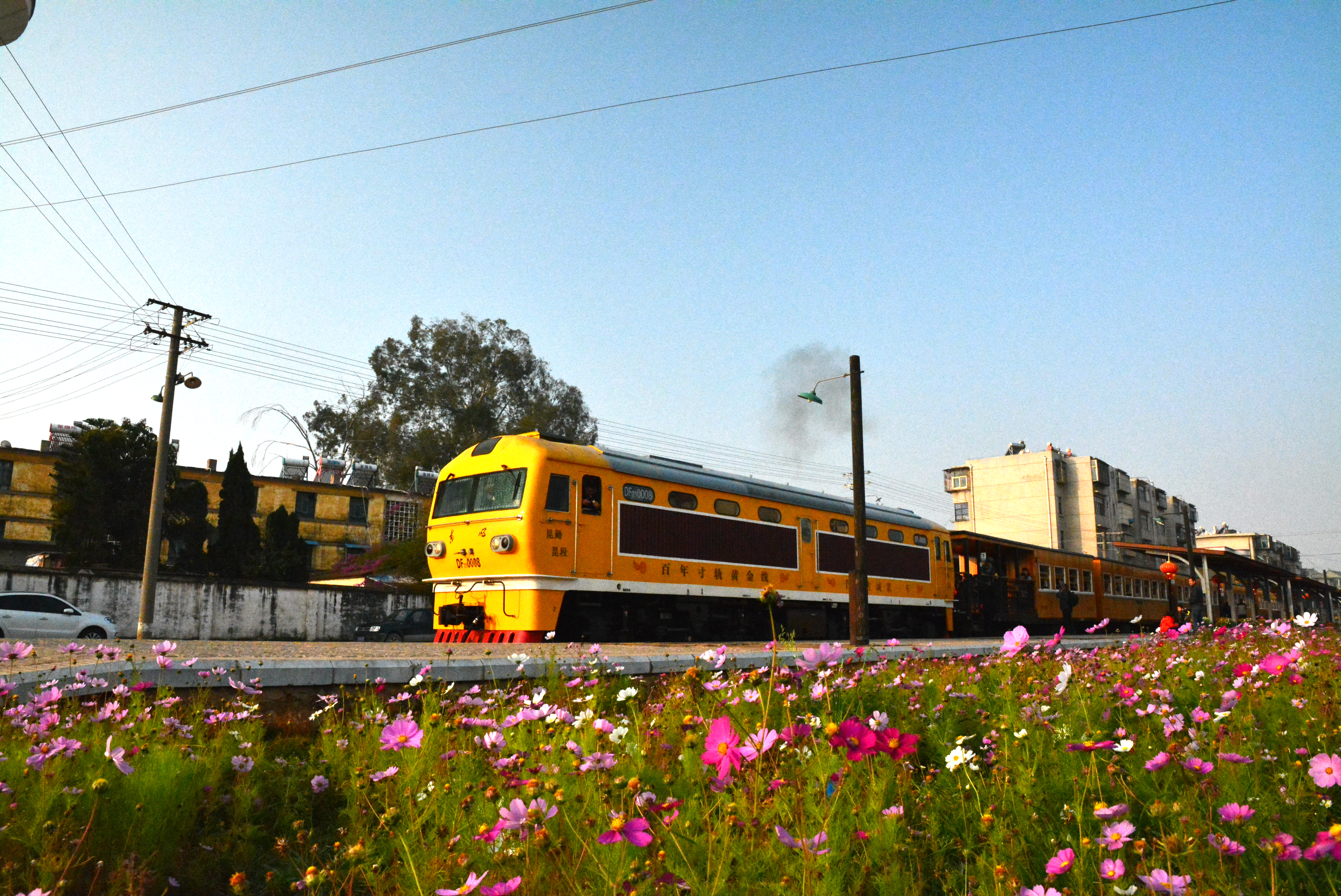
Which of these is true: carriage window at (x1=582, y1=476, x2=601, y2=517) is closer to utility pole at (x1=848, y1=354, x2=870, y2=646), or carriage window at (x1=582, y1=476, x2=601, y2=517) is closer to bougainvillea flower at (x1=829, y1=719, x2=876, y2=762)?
utility pole at (x1=848, y1=354, x2=870, y2=646)

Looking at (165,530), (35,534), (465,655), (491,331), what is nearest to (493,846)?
(465,655)

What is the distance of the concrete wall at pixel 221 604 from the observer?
23.7 meters

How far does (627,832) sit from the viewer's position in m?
2.21

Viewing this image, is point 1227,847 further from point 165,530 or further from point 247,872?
point 165,530

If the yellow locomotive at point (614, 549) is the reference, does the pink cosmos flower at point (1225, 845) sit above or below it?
below

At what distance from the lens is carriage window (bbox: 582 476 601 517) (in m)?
13.9

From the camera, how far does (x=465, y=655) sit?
8.52 meters

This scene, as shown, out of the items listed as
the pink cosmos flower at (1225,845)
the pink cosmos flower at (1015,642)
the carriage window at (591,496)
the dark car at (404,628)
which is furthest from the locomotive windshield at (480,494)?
the dark car at (404,628)

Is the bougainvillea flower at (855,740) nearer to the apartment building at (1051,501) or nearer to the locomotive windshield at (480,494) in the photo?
the locomotive windshield at (480,494)

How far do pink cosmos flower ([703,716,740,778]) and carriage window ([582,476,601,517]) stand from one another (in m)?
11.5

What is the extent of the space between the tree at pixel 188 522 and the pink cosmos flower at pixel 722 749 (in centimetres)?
3682

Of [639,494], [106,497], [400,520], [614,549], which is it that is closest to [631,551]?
[614,549]

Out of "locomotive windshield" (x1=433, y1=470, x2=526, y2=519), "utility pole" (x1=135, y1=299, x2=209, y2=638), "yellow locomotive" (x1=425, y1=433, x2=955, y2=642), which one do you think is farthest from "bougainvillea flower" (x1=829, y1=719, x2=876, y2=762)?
"utility pole" (x1=135, y1=299, x2=209, y2=638)

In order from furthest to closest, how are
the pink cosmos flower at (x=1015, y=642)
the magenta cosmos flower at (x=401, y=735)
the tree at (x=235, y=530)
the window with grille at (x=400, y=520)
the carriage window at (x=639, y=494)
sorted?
the window with grille at (x=400, y=520) → the tree at (x=235, y=530) → the carriage window at (x=639, y=494) → the pink cosmos flower at (x=1015, y=642) → the magenta cosmos flower at (x=401, y=735)
